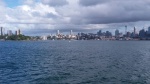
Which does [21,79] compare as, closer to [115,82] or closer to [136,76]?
[115,82]

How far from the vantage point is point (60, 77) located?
43.2 meters

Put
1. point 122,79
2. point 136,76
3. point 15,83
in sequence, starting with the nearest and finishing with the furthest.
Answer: point 15,83 → point 122,79 → point 136,76

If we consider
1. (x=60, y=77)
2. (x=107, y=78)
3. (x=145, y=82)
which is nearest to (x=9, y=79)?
(x=60, y=77)

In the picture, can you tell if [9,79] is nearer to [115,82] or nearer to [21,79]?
[21,79]

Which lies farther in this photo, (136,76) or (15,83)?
(136,76)

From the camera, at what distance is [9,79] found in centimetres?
4197

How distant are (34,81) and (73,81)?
6.24 meters

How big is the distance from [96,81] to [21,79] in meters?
12.5

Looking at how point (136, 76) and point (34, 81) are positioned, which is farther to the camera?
point (136, 76)

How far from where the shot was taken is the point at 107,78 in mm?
42281

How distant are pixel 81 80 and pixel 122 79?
699cm

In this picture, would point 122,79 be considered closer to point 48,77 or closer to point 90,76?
point 90,76

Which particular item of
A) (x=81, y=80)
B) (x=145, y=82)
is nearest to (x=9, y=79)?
(x=81, y=80)

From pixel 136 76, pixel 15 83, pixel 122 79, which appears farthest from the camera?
pixel 136 76
